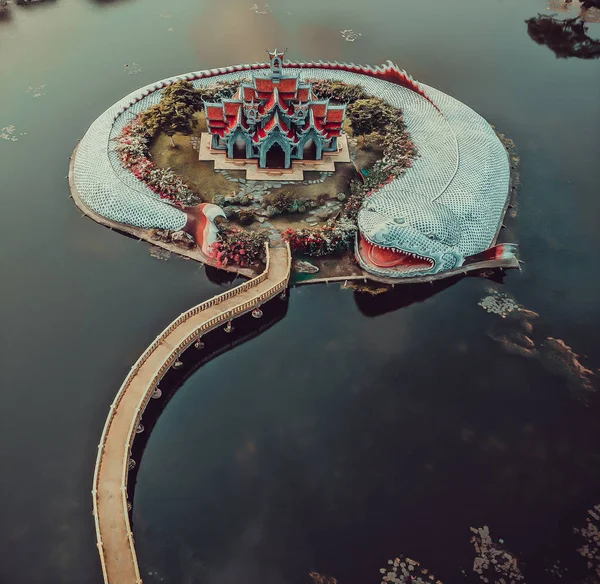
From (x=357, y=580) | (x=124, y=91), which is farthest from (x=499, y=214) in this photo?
(x=124, y=91)

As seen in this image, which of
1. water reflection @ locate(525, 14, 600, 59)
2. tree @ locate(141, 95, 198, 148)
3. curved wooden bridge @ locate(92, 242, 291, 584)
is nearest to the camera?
curved wooden bridge @ locate(92, 242, 291, 584)

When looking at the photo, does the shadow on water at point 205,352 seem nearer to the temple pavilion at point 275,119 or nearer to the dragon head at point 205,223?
the dragon head at point 205,223

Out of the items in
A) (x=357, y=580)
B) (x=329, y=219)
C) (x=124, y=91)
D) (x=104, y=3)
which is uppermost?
(x=104, y=3)

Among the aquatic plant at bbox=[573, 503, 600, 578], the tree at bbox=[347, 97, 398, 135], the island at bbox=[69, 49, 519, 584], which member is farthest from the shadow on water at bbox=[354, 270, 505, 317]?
the tree at bbox=[347, 97, 398, 135]

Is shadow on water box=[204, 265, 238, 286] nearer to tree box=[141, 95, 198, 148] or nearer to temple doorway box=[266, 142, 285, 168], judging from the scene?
temple doorway box=[266, 142, 285, 168]

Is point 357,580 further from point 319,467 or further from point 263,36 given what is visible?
point 263,36

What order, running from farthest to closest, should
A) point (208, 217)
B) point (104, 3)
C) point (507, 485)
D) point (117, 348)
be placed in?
1. point (104, 3)
2. point (208, 217)
3. point (117, 348)
4. point (507, 485)

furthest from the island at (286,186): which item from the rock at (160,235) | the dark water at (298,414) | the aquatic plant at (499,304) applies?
the aquatic plant at (499,304)

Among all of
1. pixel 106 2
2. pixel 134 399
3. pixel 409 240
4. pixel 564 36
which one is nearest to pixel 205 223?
pixel 409 240
